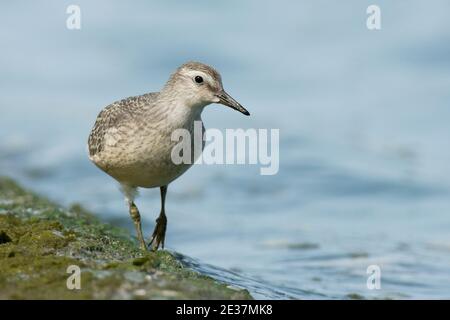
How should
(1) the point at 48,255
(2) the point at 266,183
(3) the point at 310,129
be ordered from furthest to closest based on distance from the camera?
(3) the point at 310,129 < (2) the point at 266,183 < (1) the point at 48,255

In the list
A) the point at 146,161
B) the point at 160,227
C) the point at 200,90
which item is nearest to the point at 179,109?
the point at 200,90

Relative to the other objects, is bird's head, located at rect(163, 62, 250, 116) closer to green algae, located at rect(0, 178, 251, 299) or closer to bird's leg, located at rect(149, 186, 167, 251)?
bird's leg, located at rect(149, 186, 167, 251)

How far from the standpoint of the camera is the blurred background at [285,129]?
36.8 ft

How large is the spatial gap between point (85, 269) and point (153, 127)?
2.11 metres

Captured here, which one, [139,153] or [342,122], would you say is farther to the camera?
[342,122]

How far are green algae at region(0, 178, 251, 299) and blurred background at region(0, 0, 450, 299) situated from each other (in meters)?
1.30

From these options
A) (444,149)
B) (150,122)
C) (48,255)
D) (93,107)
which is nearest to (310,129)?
(444,149)

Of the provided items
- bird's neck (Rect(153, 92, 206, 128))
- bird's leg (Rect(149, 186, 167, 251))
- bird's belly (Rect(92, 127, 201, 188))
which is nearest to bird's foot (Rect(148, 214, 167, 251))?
bird's leg (Rect(149, 186, 167, 251))

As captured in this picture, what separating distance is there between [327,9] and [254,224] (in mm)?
9694

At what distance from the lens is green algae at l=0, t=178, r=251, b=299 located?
223 inches

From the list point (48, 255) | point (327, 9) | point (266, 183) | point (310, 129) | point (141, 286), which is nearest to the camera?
point (141, 286)

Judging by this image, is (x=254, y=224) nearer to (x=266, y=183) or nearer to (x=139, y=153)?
(x=266, y=183)

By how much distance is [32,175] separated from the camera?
1565 cm
